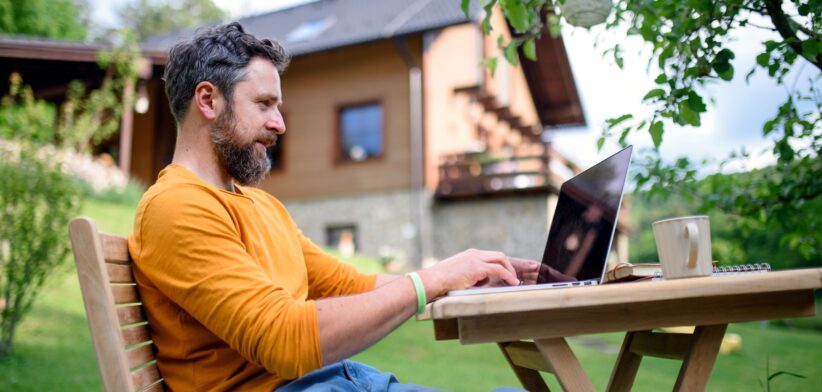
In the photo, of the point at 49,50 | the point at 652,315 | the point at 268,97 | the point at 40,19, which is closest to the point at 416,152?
the point at 49,50

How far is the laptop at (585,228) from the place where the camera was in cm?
156

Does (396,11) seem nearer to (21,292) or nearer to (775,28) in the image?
(21,292)

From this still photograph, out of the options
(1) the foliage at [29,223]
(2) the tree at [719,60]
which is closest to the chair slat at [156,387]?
(2) the tree at [719,60]

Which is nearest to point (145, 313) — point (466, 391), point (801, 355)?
point (466, 391)

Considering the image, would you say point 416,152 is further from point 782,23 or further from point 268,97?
point 268,97

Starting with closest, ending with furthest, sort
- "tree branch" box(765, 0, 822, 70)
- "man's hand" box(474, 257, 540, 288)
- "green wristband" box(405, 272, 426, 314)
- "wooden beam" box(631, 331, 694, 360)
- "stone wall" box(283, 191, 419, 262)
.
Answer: "green wristband" box(405, 272, 426, 314) → "wooden beam" box(631, 331, 694, 360) → "man's hand" box(474, 257, 540, 288) → "tree branch" box(765, 0, 822, 70) → "stone wall" box(283, 191, 419, 262)

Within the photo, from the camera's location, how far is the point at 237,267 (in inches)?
58.4

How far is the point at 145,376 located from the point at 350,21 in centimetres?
1428

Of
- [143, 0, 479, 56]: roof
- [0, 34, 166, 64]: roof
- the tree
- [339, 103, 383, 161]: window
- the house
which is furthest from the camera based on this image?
[339, 103, 383, 161]: window

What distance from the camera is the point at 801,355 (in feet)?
25.1

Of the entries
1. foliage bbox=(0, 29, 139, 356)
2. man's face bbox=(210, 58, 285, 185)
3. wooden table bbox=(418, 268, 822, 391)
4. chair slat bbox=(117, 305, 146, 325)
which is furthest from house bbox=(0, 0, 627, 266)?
wooden table bbox=(418, 268, 822, 391)

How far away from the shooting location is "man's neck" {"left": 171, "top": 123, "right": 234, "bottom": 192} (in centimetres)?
184

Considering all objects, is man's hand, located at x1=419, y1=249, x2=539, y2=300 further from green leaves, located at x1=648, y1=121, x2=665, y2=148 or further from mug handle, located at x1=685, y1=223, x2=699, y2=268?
green leaves, located at x1=648, y1=121, x2=665, y2=148

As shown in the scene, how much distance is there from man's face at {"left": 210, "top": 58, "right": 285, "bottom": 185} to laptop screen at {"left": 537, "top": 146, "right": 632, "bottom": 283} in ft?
2.69
